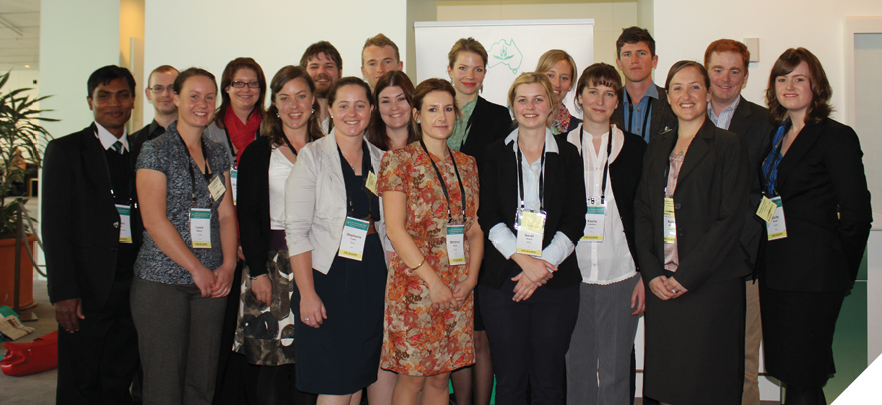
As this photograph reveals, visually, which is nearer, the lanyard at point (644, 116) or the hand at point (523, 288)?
the hand at point (523, 288)

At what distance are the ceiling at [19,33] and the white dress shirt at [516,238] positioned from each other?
32.4 feet

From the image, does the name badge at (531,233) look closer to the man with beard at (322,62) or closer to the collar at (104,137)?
the man with beard at (322,62)

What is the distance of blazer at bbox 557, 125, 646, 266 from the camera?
2438 mm

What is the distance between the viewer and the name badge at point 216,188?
239cm

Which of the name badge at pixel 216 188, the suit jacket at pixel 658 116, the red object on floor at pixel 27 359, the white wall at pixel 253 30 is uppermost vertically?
the white wall at pixel 253 30

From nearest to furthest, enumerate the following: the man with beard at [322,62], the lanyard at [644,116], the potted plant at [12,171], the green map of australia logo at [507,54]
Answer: the lanyard at [644,116] < the man with beard at [322,62] < the green map of australia logo at [507,54] < the potted plant at [12,171]

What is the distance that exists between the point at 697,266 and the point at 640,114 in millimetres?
1087

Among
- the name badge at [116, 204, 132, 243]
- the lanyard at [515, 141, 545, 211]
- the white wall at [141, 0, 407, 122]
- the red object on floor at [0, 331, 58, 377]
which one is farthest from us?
the white wall at [141, 0, 407, 122]

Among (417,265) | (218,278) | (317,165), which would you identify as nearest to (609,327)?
(417,265)

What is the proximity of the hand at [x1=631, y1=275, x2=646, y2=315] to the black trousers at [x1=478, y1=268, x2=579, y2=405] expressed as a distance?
1.37 feet

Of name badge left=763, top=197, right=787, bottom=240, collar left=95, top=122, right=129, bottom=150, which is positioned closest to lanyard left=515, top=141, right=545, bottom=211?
name badge left=763, top=197, right=787, bottom=240

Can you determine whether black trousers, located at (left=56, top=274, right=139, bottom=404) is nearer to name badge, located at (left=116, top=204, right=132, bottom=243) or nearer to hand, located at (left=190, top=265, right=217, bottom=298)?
name badge, located at (left=116, top=204, right=132, bottom=243)

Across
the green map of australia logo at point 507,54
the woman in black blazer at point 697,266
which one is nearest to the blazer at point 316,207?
the woman in black blazer at point 697,266

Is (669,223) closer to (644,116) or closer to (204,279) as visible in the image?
(644,116)
